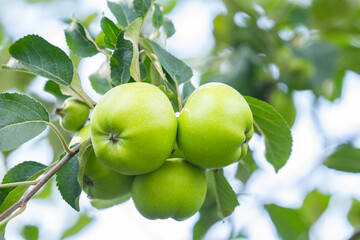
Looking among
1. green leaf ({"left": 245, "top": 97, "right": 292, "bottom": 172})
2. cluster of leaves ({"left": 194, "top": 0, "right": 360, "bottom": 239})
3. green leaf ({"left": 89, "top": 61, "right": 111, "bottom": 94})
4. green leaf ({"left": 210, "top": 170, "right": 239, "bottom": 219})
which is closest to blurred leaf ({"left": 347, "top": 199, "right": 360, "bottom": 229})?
cluster of leaves ({"left": 194, "top": 0, "right": 360, "bottom": 239})

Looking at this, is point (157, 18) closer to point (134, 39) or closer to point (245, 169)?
point (134, 39)

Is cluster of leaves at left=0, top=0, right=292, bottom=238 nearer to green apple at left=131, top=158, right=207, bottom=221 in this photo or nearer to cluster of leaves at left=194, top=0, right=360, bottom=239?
green apple at left=131, top=158, right=207, bottom=221

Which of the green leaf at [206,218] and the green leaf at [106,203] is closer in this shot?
the green leaf at [106,203]

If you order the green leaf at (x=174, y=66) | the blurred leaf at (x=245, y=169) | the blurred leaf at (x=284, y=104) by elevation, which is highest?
the green leaf at (x=174, y=66)

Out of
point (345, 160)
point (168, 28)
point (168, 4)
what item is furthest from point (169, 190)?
point (168, 4)

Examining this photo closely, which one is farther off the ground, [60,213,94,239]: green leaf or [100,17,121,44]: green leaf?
[100,17,121,44]: green leaf

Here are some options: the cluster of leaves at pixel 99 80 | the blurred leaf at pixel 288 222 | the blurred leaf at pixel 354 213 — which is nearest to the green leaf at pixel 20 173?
the cluster of leaves at pixel 99 80

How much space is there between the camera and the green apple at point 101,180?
3.64 feet

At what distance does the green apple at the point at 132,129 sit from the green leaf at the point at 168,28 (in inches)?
18.7

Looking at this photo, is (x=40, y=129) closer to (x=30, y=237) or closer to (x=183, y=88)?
(x=183, y=88)

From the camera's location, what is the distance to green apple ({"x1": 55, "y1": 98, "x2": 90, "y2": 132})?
1.20m

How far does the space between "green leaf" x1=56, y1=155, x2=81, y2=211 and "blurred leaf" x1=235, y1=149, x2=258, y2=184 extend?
1.92ft

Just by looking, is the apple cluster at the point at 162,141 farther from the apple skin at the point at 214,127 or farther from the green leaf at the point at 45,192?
the green leaf at the point at 45,192

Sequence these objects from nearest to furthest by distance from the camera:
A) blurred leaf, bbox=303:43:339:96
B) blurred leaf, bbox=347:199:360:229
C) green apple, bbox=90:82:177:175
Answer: green apple, bbox=90:82:177:175 < blurred leaf, bbox=303:43:339:96 < blurred leaf, bbox=347:199:360:229
